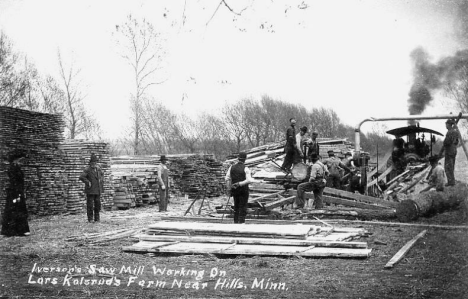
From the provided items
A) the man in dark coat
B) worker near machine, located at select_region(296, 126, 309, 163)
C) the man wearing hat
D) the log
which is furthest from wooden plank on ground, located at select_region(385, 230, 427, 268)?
the man wearing hat

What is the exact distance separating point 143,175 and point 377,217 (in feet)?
34.9

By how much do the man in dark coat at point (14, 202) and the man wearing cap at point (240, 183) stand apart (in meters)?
4.41

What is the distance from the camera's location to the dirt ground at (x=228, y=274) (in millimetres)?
7094

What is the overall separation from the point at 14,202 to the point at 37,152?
461cm

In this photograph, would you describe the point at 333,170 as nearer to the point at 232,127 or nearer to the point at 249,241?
the point at 249,241

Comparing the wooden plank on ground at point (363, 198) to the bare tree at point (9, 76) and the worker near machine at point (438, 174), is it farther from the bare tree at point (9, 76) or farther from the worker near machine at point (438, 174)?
the bare tree at point (9, 76)

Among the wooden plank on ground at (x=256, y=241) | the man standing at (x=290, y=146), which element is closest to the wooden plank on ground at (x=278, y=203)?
the man standing at (x=290, y=146)

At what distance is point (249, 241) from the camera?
9664mm

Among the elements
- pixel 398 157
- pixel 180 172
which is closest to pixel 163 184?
pixel 180 172

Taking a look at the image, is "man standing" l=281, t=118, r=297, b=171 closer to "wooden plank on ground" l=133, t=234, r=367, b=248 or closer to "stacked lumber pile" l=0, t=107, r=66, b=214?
"stacked lumber pile" l=0, t=107, r=66, b=214

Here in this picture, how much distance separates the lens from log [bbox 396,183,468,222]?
13805 mm

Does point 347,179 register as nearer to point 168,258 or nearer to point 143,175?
point 143,175

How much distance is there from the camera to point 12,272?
27.6 feet

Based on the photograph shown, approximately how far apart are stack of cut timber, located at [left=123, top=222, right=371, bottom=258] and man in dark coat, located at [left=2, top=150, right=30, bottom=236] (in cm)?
322
